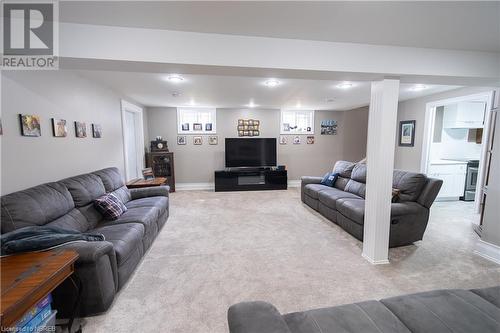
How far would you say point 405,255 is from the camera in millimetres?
2617

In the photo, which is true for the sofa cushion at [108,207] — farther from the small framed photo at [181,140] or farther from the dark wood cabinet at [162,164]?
the small framed photo at [181,140]

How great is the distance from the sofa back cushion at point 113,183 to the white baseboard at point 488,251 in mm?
4843

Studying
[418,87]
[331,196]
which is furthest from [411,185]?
[418,87]

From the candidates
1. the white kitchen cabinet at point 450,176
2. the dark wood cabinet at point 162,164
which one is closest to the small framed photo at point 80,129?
the dark wood cabinet at point 162,164

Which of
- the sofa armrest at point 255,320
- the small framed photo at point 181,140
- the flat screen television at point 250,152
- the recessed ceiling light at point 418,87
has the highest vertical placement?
the recessed ceiling light at point 418,87

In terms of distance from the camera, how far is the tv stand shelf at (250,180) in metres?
5.94

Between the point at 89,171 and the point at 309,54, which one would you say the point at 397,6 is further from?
the point at 89,171

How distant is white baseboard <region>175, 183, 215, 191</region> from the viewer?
620cm

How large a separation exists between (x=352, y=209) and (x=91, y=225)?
338cm

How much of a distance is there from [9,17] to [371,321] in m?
3.14

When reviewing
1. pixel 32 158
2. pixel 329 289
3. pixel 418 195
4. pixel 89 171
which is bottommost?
pixel 329 289

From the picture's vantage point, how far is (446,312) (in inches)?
45.4

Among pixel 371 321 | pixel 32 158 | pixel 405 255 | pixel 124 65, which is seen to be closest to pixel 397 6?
pixel 371 321

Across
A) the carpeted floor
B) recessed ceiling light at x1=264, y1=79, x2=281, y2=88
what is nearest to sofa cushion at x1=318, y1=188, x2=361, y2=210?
the carpeted floor
